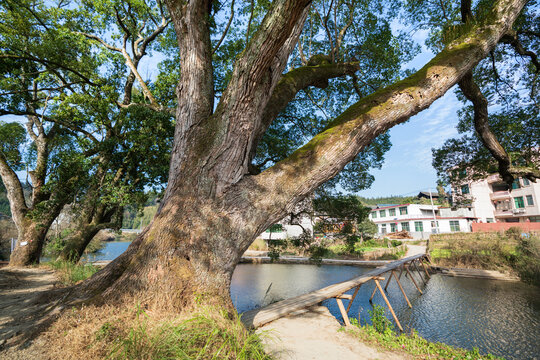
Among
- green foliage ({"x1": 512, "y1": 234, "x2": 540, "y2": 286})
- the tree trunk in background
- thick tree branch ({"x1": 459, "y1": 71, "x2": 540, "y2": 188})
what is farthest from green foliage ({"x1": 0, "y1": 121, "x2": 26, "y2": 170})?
green foliage ({"x1": 512, "y1": 234, "x2": 540, "y2": 286})

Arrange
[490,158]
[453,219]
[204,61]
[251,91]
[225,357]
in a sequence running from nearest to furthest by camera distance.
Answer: [225,357], [251,91], [204,61], [490,158], [453,219]

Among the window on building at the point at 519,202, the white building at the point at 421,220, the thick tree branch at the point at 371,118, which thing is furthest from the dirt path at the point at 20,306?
the window on building at the point at 519,202

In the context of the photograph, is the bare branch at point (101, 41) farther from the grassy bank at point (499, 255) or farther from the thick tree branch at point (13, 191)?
the grassy bank at point (499, 255)

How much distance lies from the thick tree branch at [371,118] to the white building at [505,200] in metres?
26.3

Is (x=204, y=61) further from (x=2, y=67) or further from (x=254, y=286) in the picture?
(x=254, y=286)

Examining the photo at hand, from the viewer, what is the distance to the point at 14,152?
10.6m

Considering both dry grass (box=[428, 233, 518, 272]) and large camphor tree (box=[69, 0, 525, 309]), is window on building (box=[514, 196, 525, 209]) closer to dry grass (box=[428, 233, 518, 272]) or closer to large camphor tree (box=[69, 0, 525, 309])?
dry grass (box=[428, 233, 518, 272])

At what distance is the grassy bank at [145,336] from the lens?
1.79 metres

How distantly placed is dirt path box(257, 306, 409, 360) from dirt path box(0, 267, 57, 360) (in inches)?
88.8

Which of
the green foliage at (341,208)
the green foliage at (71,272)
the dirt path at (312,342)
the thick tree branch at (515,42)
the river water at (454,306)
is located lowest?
the river water at (454,306)

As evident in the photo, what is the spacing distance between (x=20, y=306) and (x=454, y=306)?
11052 millimetres

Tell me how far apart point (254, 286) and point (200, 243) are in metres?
9.46

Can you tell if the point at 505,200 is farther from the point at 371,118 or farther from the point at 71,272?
the point at 71,272

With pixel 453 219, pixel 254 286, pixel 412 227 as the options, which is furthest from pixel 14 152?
pixel 453 219
